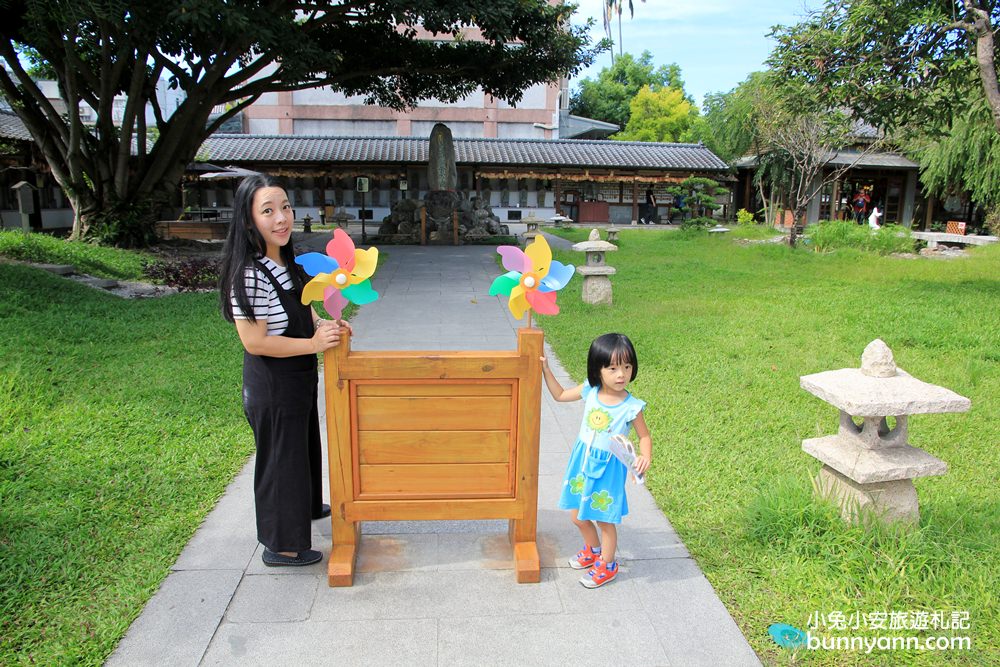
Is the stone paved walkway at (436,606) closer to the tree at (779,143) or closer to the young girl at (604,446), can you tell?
the young girl at (604,446)

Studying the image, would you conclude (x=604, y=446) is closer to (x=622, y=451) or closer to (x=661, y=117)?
(x=622, y=451)

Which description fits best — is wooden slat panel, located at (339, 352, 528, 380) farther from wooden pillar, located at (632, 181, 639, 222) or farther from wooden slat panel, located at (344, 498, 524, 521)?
wooden pillar, located at (632, 181, 639, 222)

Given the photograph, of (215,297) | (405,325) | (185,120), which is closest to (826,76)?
(405,325)

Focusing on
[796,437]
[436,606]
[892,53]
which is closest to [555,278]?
[436,606]

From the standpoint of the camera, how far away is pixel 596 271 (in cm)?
927

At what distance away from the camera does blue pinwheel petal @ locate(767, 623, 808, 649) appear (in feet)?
8.36

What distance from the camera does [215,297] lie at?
9602 mm

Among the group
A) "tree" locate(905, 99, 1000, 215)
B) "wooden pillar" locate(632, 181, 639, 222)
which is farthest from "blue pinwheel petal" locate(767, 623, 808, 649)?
"wooden pillar" locate(632, 181, 639, 222)

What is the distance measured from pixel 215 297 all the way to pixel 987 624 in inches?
363

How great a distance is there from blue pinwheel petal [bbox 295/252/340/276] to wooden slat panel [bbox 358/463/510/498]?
85 centimetres

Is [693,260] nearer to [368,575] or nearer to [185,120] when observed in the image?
[185,120]

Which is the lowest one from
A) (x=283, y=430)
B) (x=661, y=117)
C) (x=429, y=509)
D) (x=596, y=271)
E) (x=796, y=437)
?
(x=796, y=437)

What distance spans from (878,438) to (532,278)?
1722mm

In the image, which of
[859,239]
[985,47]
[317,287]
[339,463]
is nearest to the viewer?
[317,287]
